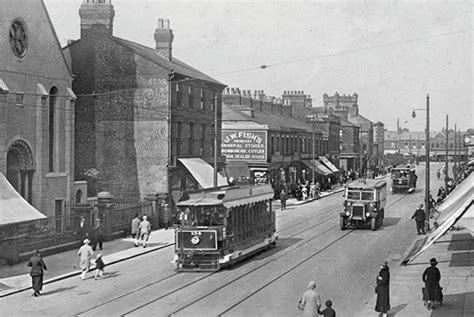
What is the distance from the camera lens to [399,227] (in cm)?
3481

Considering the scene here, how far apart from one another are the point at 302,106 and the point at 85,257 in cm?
5937

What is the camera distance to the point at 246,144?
184 feet

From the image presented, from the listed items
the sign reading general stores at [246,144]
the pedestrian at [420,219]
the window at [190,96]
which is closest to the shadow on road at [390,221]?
the pedestrian at [420,219]

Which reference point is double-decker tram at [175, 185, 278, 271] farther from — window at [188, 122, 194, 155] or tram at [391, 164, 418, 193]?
tram at [391, 164, 418, 193]

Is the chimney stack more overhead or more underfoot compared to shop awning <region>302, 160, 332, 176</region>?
more overhead

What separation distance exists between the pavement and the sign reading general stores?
25296mm

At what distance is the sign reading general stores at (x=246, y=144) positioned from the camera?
55.6 metres

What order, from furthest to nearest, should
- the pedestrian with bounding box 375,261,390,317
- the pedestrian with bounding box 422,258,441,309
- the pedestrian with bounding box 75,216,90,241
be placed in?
the pedestrian with bounding box 75,216,90,241 < the pedestrian with bounding box 422,258,441,309 < the pedestrian with bounding box 375,261,390,317

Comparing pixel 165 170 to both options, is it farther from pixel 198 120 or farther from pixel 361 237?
pixel 361 237

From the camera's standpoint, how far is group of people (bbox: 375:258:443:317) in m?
15.3

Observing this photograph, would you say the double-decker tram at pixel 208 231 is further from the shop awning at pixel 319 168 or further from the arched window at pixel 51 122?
the shop awning at pixel 319 168

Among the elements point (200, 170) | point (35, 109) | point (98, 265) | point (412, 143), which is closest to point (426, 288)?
point (98, 265)

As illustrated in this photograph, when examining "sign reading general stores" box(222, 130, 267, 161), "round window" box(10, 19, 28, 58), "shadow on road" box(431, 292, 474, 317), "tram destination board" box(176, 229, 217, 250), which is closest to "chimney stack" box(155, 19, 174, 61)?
"sign reading general stores" box(222, 130, 267, 161)

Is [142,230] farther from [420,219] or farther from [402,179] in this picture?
[402,179]
